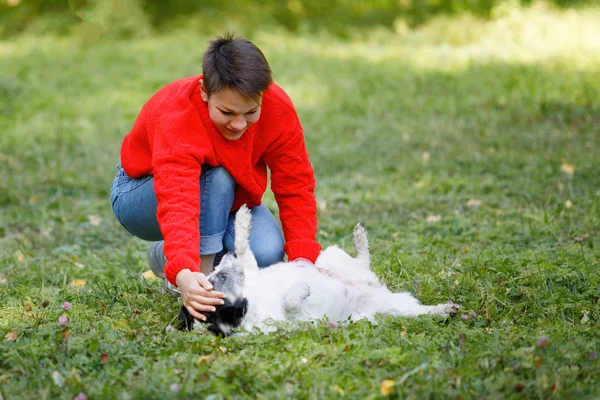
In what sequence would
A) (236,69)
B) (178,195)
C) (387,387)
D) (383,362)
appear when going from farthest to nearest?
1. (178,195)
2. (236,69)
3. (383,362)
4. (387,387)

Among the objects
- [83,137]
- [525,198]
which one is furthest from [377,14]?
[525,198]

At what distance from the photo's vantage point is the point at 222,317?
295 centimetres

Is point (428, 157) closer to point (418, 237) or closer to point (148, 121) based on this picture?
point (418, 237)

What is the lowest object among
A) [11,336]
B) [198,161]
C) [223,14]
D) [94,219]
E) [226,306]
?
[94,219]

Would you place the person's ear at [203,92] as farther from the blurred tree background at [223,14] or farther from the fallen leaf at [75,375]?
the blurred tree background at [223,14]

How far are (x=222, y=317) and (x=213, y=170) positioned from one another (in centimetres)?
70

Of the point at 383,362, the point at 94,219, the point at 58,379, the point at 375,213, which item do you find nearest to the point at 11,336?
the point at 58,379

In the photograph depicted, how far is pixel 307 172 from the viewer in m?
3.56

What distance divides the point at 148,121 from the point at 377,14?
11503 mm

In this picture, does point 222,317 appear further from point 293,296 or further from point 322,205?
point 322,205

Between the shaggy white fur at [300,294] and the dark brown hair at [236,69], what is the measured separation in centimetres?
64

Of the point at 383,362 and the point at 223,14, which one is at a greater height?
the point at 383,362

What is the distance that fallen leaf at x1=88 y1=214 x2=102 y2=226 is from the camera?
525cm

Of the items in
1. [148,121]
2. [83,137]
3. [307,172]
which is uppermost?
[148,121]
